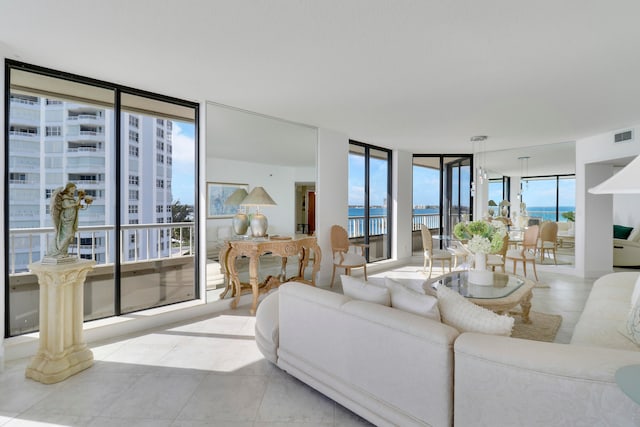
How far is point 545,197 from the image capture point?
838 cm

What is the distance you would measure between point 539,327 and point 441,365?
257cm

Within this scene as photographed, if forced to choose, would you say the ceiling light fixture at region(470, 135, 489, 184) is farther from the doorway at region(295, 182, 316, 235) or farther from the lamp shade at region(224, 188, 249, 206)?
the lamp shade at region(224, 188, 249, 206)

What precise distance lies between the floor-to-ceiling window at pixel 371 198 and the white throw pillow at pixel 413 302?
404cm

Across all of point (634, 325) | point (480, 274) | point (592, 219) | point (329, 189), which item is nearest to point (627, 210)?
point (592, 219)

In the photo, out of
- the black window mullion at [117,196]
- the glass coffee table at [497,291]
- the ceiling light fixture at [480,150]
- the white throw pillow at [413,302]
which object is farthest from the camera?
the ceiling light fixture at [480,150]

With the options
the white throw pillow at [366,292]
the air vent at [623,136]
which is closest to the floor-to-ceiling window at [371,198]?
the air vent at [623,136]

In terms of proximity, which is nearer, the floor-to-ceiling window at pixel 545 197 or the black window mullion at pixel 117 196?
the black window mullion at pixel 117 196

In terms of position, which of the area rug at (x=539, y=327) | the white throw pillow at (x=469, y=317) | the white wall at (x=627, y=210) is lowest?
the area rug at (x=539, y=327)

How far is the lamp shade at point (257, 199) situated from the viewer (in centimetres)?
420

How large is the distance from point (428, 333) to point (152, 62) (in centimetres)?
288

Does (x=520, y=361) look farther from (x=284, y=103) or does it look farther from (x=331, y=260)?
(x=331, y=260)

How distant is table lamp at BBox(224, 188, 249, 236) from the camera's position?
4.21m

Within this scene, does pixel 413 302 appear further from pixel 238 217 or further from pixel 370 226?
pixel 370 226

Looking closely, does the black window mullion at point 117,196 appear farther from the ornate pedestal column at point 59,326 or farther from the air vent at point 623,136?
the air vent at point 623,136
